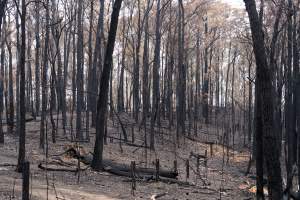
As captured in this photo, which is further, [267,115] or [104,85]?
[104,85]

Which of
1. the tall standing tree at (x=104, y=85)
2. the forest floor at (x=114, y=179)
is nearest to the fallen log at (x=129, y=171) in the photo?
the forest floor at (x=114, y=179)

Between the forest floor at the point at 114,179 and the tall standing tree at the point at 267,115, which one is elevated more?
the tall standing tree at the point at 267,115

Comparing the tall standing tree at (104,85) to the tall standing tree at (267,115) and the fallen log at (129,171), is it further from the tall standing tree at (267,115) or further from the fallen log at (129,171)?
the tall standing tree at (267,115)

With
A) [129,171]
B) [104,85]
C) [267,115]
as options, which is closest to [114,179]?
[129,171]

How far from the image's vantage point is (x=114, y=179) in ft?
42.0

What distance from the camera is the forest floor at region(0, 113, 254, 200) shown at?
10.1 m

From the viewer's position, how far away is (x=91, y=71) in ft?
76.9

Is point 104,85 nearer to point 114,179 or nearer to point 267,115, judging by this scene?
point 114,179

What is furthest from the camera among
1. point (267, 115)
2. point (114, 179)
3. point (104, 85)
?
point (104, 85)

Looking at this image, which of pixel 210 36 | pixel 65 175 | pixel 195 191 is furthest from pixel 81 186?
pixel 210 36

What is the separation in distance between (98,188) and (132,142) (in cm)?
1064

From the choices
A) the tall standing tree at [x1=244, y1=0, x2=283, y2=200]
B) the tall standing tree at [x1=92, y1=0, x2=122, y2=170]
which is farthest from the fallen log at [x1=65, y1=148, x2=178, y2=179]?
the tall standing tree at [x1=244, y1=0, x2=283, y2=200]

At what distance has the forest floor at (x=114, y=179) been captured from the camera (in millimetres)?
10062

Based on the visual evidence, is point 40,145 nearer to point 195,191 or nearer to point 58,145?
point 58,145
